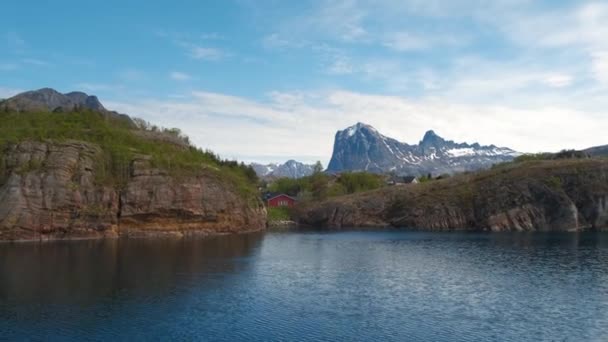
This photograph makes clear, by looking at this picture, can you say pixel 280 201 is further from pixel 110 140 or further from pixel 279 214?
pixel 110 140

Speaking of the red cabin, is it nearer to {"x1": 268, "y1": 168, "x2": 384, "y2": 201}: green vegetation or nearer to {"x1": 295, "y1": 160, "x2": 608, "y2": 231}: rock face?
{"x1": 268, "y1": 168, "x2": 384, "y2": 201}: green vegetation

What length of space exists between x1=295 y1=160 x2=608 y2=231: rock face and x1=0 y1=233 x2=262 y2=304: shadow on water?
63566 millimetres

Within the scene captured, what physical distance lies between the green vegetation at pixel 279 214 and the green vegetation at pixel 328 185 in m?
9.01

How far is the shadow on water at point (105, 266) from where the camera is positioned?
146 ft

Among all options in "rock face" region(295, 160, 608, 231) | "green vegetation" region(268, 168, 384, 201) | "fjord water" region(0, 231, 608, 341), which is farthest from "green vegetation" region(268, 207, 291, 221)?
"fjord water" region(0, 231, 608, 341)

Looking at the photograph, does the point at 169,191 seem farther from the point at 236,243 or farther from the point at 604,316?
the point at 604,316

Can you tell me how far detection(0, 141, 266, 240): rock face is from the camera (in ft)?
267

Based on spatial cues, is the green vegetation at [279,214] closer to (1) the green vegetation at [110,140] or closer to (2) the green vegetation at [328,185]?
(2) the green vegetation at [328,185]

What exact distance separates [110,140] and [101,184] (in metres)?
12.4

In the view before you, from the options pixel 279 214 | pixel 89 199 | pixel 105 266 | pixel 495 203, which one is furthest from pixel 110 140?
pixel 495 203

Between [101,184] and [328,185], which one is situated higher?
[328,185]

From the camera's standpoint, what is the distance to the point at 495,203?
12744cm

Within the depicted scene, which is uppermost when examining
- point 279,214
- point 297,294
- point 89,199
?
point 89,199

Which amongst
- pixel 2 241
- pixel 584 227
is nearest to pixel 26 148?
pixel 2 241
